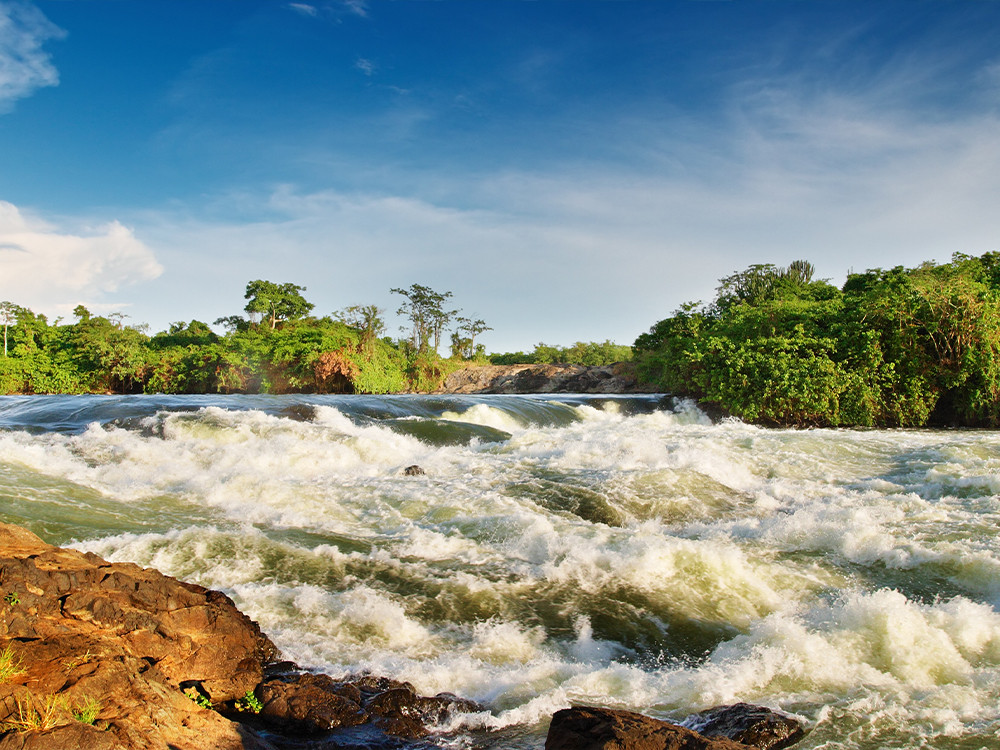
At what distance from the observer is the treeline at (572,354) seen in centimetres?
4844

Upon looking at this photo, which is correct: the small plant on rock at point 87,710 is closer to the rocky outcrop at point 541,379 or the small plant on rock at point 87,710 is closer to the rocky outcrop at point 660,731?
the rocky outcrop at point 660,731

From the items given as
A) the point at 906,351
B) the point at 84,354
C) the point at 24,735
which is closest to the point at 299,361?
the point at 84,354

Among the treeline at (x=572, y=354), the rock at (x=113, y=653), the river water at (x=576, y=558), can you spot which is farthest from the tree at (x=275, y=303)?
the rock at (x=113, y=653)

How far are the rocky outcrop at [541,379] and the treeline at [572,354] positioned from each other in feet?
38.3

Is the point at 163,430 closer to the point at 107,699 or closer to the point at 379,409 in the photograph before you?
the point at 379,409

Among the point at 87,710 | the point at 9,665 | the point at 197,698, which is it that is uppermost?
the point at 9,665

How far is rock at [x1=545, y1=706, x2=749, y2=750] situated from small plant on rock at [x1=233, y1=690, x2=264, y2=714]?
1.46 meters

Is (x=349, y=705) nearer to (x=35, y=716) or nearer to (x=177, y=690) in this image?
(x=177, y=690)

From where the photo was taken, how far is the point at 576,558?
524cm

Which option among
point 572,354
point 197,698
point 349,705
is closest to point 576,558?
point 349,705

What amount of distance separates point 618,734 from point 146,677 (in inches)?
80.6

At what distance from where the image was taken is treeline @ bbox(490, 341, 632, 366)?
4844 cm

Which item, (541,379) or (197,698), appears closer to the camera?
(197,698)

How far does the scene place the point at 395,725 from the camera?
9.67ft
